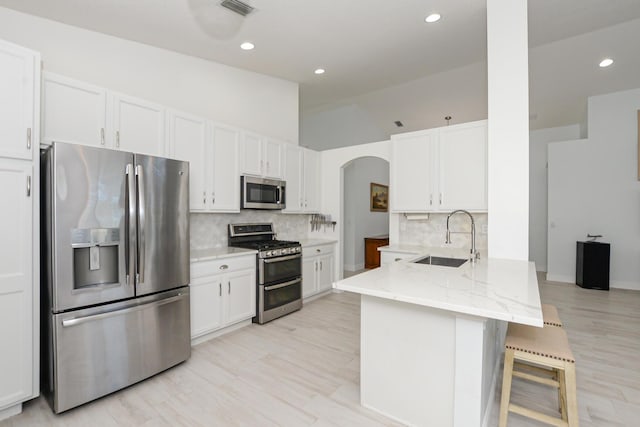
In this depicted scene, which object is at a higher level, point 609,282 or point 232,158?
point 232,158

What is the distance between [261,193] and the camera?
401 centimetres

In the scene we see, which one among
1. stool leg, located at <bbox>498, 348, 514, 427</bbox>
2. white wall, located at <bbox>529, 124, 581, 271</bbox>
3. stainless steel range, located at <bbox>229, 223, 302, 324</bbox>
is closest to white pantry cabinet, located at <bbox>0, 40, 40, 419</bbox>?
stainless steel range, located at <bbox>229, 223, 302, 324</bbox>

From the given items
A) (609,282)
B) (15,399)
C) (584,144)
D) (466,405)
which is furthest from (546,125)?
(15,399)

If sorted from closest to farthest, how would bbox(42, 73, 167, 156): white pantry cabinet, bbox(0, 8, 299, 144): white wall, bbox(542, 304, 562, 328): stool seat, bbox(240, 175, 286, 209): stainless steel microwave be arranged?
bbox(542, 304, 562, 328): stool seat
bbox(42, 73, 167, 156): white pantry cabinet
bbox(0, 8, 299, 144): white wall
bbox(240, 175, 286, 209): stainless steel microwave

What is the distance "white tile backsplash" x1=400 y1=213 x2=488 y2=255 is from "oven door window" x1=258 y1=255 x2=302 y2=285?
1.61 metres

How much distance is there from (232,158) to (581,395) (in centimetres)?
394

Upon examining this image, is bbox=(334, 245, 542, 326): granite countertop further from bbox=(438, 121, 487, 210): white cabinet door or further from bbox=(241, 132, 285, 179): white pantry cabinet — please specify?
bbox=(241, 132, 285, 179): white pantry cabinet

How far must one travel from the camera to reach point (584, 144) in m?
5.60

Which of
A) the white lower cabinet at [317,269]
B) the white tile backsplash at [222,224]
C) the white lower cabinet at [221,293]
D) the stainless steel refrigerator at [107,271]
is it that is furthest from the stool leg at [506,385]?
the white tile backsplash at [222,224]

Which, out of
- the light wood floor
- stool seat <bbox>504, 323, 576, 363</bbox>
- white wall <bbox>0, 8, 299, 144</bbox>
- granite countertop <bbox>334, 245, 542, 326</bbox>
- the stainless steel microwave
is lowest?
the light wood floor

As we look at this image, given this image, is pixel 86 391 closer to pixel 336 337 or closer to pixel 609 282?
pixel 336 337

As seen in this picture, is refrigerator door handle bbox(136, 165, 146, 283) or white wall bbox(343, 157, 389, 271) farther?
white wall bbox(343, 157, 389, 271)

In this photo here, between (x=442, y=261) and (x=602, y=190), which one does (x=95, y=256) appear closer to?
(x=442, y=261)

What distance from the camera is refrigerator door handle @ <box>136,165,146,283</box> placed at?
2.28 meters
